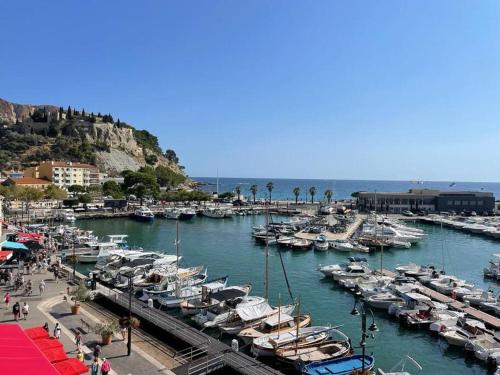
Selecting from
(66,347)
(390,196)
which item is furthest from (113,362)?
(390,196)

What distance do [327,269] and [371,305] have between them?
10.5 m

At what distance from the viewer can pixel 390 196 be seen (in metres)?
121

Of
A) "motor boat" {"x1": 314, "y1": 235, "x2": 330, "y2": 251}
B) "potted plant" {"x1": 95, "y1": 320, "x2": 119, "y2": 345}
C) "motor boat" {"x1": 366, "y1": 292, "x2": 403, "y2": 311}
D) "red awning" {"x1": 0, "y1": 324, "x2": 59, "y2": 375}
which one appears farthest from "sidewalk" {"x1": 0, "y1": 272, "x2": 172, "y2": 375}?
"motor boat" {"x1": 314, "y1": 235, "x2": 330, "y2": 251}

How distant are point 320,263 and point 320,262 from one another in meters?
0.76

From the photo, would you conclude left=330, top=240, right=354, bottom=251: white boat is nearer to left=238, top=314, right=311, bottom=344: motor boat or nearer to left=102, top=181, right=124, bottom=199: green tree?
left=238, top=314, right=311, bottom=344: motor boat

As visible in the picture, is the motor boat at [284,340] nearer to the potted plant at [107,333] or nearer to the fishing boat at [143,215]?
the potted plant at [107,333]

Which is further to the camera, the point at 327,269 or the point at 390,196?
the point at 390,196

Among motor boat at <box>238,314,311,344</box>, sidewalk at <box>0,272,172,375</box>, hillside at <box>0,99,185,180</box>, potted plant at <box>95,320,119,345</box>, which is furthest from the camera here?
hillside at <box>0,99,185,180</box>

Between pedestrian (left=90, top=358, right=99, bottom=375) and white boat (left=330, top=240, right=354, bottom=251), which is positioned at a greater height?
pedestrian (left=90, top=358, right=99, bottom=375)

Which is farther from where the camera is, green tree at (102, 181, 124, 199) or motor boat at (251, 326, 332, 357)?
green tree at (102, 181, 124, 199)

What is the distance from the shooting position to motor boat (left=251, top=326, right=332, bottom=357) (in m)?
24.9

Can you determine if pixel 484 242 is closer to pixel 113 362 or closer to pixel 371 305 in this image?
pixel 371 305

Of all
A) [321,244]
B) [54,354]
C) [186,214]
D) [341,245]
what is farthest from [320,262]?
[186,214]

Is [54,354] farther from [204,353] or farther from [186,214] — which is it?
[186,214]
